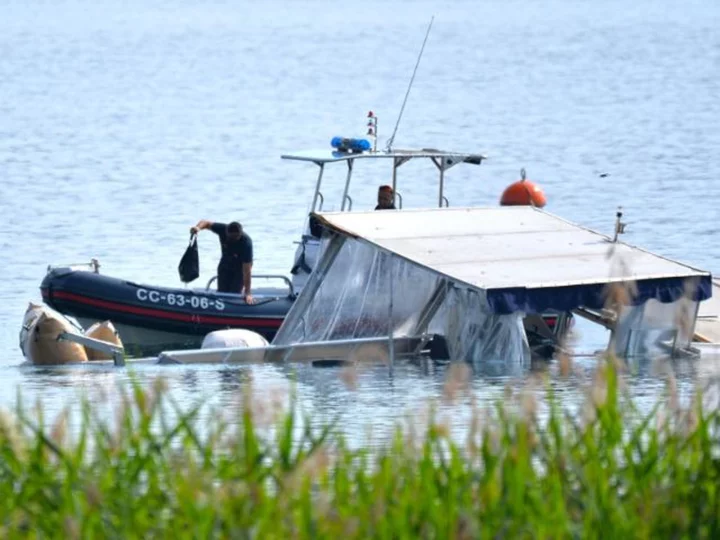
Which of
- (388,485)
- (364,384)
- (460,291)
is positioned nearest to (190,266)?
(364,384)

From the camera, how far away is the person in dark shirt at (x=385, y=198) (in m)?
22.0

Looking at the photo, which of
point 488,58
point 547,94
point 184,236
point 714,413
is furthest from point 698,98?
point 714,413

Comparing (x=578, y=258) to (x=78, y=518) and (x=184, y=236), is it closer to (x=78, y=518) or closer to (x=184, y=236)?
(x=78, y=518)

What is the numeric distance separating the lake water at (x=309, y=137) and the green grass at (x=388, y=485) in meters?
0.93

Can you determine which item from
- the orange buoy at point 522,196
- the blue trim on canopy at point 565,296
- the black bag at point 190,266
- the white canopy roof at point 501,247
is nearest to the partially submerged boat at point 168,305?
the black bag at point 190,266

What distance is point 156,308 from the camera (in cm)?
2270

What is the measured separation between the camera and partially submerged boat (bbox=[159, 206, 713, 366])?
1906cm

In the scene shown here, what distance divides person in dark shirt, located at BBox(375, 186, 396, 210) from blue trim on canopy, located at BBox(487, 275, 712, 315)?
3583mm

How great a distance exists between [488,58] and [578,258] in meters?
73.2

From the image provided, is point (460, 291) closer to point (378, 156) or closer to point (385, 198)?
point (385, 198)

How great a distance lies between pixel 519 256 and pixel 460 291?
0.81m

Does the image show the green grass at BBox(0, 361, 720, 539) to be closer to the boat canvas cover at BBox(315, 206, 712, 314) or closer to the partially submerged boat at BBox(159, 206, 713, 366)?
the boat canvas cover at BBox(315, 206, 712, 314)

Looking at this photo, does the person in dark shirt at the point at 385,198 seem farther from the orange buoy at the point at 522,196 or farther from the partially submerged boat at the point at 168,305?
the orange buoy at the point at 522,196

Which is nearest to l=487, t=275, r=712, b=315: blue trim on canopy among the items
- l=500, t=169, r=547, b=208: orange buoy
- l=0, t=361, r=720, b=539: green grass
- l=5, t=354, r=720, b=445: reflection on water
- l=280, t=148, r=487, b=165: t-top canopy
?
l=5, t=354, r=720, b=445: reflection on water
